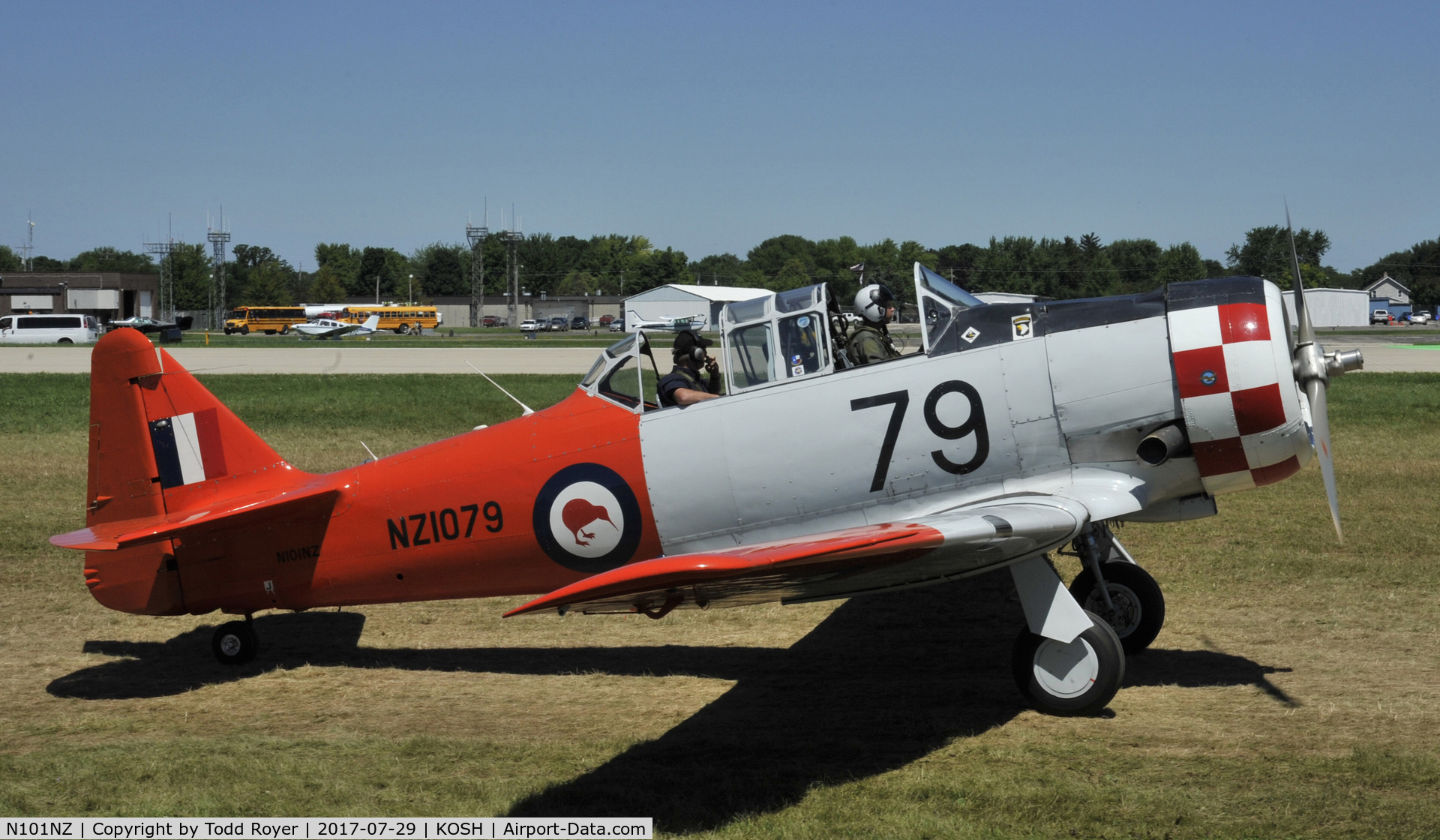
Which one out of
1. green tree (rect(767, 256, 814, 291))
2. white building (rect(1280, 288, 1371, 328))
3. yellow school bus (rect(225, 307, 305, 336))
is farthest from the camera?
green tree (rect(767, 256, 814, 291))

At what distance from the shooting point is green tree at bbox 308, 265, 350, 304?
159m

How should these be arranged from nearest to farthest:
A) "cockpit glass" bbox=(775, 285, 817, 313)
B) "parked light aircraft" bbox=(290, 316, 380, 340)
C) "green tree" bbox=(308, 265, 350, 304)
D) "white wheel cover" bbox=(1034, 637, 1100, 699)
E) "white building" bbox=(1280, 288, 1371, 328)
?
1. "white wheel cover" bbox=(1034, 637, 1100, 699)
2. "cockpit glass" bbox=(775, 285, 817, 313)
3. "parked light aircraft" bbox=(290, 316, 380, 340)
4. "white building" bbox=(1280, 288, 1371, 328)
5. "green tree" bbox=(308, 265, 350, 304)

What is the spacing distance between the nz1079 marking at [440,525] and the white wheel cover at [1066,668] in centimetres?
357

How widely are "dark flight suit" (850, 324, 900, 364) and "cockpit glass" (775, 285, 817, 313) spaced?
19.1 inches

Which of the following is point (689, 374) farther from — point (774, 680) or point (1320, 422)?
point (1320, 422)

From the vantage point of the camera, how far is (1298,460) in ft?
21.1

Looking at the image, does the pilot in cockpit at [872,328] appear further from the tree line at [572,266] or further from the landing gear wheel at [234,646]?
the tree line at [572,266]

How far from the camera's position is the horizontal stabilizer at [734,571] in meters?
4.69

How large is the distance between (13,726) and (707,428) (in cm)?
468

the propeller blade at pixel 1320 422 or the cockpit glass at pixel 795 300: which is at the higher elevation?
the cockpit glass at pixel 795 300

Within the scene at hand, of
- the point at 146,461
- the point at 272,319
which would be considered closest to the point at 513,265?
the point at 272,319

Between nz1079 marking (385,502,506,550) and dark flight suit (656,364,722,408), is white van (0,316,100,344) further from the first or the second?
dark flight suit (656,364,722,408)

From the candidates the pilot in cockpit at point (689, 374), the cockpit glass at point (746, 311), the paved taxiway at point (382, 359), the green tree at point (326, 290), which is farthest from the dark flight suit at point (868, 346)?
the green tree at point (326, 290)

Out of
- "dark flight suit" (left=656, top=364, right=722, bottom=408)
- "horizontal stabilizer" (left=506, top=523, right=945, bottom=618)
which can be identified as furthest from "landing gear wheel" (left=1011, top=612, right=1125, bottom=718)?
"dark flight suit" (left=656, top=364, right=722, bottom=408)
